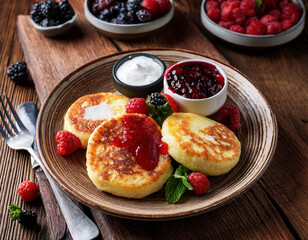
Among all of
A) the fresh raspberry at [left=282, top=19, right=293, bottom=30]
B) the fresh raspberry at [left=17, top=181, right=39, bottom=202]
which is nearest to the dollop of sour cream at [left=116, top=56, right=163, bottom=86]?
the fresh raspberry at [left=17, top=181, right=39, bottom=202]

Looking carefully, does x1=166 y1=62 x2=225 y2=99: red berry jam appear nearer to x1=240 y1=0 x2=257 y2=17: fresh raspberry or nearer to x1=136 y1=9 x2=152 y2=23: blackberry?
Result: x1=136 y1=9 x2=152 y2=23: blackberry

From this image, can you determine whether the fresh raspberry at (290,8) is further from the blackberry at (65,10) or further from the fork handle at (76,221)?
the fork handle at (76,221)

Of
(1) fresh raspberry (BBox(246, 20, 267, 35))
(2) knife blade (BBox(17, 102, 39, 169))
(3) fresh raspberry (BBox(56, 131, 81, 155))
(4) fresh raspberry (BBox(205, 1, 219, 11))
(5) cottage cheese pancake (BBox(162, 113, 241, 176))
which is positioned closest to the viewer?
(5) cottage cheese pancake (BBox(162, 113, 241, 176))

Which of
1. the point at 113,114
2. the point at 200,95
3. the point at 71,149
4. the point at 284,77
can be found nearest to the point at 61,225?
the point at 71,149

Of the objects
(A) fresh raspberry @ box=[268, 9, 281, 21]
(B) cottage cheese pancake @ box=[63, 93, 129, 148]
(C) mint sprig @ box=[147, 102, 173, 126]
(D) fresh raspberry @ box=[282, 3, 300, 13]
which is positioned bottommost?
(A) fresh raspberry @ box=[268, 9, 281, 21]

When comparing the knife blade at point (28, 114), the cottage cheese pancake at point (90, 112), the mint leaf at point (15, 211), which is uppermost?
the cottage cheese pancake at point (90, 112)

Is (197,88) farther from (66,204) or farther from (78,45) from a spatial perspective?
(78,45)

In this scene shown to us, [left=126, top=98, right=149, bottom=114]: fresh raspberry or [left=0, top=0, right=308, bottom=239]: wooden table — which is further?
[left=126, top=98, right=149, bottom=114]: fresh raspberry

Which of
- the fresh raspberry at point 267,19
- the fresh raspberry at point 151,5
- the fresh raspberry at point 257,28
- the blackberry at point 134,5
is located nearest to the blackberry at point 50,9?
the blackberry at point 134,5
